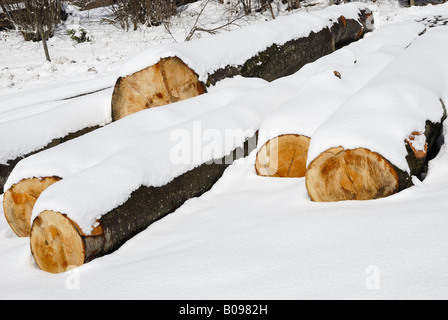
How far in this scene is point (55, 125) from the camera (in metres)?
3.61

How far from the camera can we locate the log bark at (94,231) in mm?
2186

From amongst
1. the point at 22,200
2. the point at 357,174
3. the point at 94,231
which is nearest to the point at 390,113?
the point at 357,174

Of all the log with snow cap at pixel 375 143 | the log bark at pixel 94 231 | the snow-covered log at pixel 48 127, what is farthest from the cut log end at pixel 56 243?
the snow-covered log at pixel 48 127

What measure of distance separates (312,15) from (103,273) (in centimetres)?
447

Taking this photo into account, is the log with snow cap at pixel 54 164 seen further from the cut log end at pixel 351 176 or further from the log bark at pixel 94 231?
the cut log end at pixel 351 176

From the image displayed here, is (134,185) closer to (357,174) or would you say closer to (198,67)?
(357,174)

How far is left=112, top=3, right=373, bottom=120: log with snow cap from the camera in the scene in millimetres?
3736

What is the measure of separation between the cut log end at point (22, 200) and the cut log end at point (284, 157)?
3.94 feet

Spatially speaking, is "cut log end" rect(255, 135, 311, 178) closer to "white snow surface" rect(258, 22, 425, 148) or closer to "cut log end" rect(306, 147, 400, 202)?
"white snow surface" rect(258, 22, 425, 148)

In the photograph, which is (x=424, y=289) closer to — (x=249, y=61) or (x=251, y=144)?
(x=251, y=144)

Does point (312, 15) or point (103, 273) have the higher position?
point (312, 15)

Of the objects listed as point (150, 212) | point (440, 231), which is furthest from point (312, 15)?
A: point (440, 231)

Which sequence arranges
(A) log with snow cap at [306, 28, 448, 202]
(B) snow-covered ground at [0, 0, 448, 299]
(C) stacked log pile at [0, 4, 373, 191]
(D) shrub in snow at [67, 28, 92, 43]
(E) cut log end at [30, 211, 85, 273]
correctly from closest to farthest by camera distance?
(B) snow-covered ground at [0, 0, 448, 299] → (E) cut log end at [30, 211, 85, 273] → (A) log with snow cap at [306, 28, 448, 202] → (C) stacked log pile at [0, 4, 373, 191] → (D) shrub in snow at [67, 28, 92, 43]

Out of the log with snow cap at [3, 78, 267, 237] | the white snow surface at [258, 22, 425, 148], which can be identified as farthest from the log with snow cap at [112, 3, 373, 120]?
the log with snow cap at [3, 78, 267, 237]
